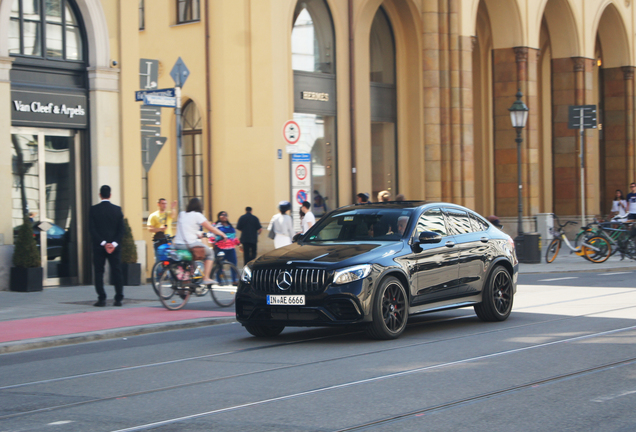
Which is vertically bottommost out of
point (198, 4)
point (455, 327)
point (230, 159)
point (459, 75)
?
point (455, 327)

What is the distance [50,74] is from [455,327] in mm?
10460

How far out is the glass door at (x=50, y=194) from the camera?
1730 cm

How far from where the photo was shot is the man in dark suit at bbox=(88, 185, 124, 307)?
14.3 meters

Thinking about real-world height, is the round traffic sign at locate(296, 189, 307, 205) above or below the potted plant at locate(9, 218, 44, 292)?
above

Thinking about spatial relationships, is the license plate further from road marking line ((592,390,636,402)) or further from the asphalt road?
road marking line ((592,390,636,402))

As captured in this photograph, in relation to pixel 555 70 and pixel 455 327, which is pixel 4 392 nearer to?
pixel 455 327

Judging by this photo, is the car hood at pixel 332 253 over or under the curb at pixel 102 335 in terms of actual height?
over

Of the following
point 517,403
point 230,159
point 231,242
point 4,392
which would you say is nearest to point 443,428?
point 517,403

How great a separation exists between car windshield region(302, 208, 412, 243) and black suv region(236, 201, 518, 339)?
12mm

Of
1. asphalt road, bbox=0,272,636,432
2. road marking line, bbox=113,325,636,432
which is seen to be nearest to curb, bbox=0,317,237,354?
asphalt road, bbox=0,272,636,432

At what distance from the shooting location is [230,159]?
997 inches

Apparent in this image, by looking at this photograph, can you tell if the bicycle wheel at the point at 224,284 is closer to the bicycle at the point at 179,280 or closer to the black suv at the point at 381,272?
the bicycle at the point at 179,280

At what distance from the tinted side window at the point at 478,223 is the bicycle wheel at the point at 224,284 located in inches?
168

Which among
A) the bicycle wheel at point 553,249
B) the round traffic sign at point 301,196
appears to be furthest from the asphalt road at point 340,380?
the bicycle wheel at point 553,249
